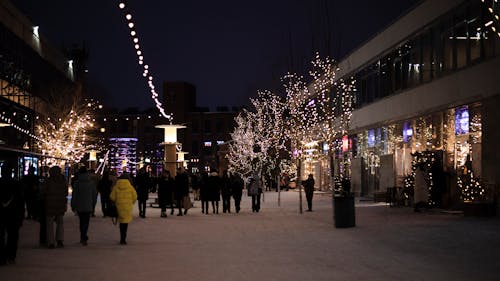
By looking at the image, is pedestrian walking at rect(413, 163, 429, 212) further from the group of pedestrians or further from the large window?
the group of pedestrians

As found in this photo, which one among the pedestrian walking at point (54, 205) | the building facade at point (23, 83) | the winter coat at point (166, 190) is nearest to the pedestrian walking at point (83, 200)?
the pedestrian walking at point (54, 205)

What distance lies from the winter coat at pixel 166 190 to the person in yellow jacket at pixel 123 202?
1075 cm

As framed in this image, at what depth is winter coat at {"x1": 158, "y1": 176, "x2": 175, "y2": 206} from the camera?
28.5m

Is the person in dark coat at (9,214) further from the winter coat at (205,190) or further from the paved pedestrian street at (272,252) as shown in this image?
the winter coat at (205,190)

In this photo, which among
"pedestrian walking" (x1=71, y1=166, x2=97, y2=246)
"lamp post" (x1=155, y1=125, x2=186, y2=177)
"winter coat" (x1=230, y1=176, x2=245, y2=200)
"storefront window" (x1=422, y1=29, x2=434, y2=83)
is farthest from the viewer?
"lamp post" (x1=155, y1=125, x2=186, y2=177)

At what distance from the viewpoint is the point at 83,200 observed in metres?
17.3

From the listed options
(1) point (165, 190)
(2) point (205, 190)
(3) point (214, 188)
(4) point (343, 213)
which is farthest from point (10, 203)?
(3) point (214, 188)

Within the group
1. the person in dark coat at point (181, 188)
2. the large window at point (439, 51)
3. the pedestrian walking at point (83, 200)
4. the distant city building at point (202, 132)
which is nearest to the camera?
the pedestrian walking at point (83, 200)

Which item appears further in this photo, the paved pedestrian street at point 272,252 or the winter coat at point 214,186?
the winter coat at point 214,186

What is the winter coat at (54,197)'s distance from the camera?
652 inches

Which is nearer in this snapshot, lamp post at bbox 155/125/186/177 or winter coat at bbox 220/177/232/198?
winter coat at bbox 220/177/232/198

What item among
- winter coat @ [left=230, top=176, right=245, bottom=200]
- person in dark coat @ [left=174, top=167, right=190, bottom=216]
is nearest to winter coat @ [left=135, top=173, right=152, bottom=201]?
person in dark coat @ [left=174, top=167, right=190, bottom=216]

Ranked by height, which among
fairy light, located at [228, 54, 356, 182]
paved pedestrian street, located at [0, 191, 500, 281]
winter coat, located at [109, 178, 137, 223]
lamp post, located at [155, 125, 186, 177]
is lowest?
paved pedestrian street, located at [0, 191, 500, 281]

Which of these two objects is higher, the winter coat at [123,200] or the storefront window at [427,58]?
the storefront window at [427,58]
